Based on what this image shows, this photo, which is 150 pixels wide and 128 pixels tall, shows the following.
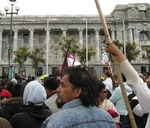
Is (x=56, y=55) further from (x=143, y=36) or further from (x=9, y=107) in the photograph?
(x=9, y=107)

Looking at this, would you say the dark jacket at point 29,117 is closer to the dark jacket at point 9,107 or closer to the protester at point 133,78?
the dark jacket at point 9,107

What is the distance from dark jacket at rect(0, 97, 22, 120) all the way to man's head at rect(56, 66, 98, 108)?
186 cm

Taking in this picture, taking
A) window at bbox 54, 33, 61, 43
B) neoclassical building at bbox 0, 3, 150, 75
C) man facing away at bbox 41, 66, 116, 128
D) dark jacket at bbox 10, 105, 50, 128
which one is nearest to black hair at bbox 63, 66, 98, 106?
man facing away at bbox 41, 66, 116, 128

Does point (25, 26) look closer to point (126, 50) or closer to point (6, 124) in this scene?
point (126, 50)

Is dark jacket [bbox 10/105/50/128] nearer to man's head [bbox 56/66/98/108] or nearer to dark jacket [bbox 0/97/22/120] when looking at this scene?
dark jacket [bbox 0/97/22/120]

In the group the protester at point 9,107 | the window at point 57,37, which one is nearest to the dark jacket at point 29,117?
the protester at point 9,107

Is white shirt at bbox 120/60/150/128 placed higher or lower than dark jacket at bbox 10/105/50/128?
higher

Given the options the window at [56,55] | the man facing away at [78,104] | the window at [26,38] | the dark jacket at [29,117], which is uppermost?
the window at [26,38]

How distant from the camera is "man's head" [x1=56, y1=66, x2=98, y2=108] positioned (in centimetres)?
211

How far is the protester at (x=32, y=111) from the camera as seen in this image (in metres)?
3.17

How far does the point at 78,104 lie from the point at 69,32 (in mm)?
55105

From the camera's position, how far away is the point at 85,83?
2.14 m

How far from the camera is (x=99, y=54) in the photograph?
5450cm

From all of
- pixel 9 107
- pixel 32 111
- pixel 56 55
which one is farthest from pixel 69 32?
pixel 32 111
